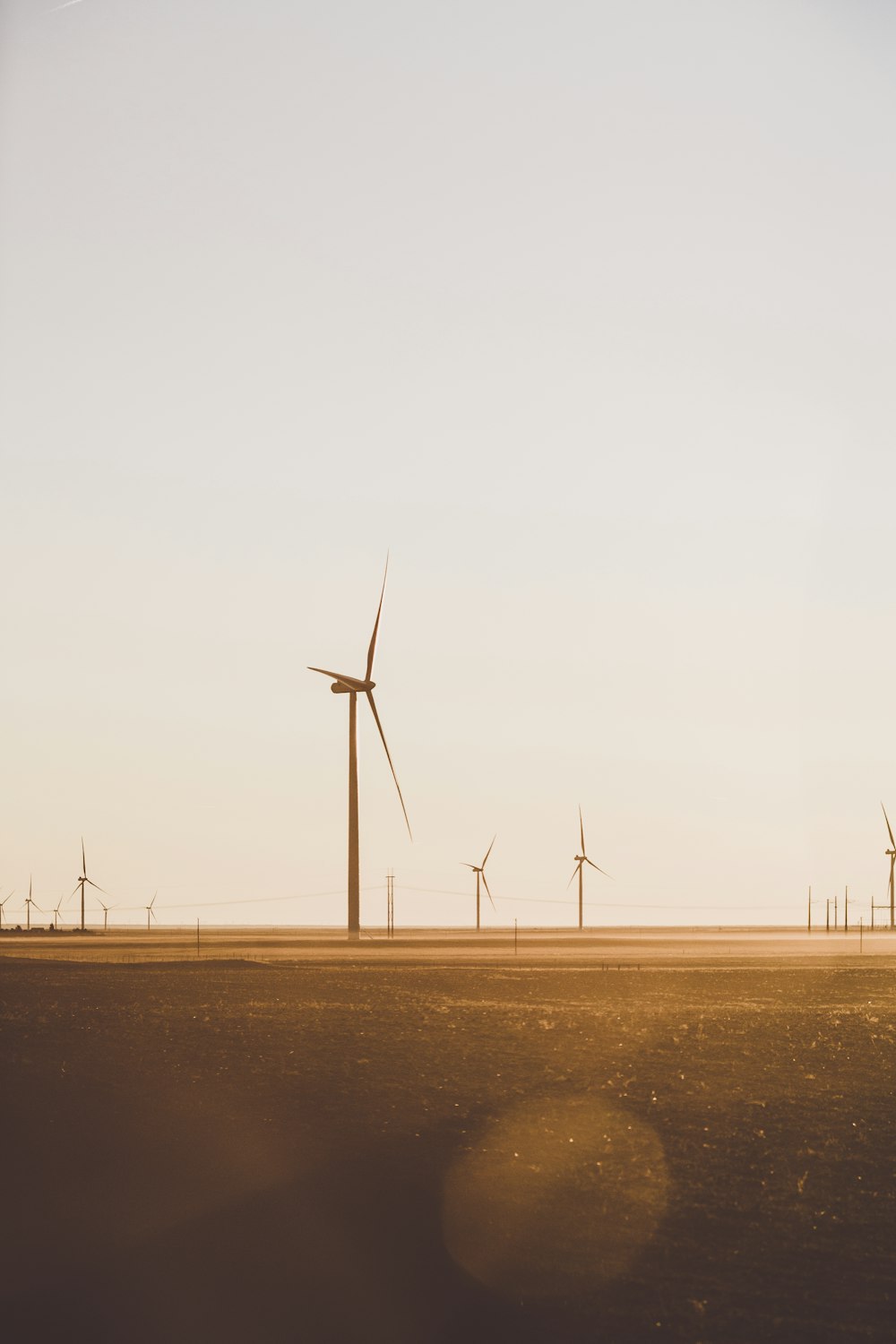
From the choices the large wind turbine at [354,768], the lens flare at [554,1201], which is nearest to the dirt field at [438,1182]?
the lens flare at [554,1201]

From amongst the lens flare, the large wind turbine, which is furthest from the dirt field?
the large wind turbine

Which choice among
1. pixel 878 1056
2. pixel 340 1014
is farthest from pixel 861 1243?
pixel 340 1014

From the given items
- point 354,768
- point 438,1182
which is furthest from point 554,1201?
point 354,768

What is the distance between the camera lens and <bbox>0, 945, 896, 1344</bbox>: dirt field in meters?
11.6

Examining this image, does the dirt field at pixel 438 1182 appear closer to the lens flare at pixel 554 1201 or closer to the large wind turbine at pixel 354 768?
the lens flare at pixel 554 1201

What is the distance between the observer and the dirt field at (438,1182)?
1160cm

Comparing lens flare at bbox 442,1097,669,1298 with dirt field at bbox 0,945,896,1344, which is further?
lens flare at bbox 442,1097,669,1298

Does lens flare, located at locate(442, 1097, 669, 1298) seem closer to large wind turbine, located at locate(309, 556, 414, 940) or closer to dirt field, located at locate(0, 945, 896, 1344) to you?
dirt field, located at locate(0, 945, 896, 1344)

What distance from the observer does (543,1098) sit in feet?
74.1

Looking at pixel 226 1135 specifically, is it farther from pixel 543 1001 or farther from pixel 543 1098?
pixel 543 1001

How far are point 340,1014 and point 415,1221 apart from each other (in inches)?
834

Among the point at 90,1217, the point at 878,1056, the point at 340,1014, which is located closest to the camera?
the point at 90,1217

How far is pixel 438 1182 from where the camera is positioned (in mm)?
16234

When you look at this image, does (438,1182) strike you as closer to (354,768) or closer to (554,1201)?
(554,1201)
